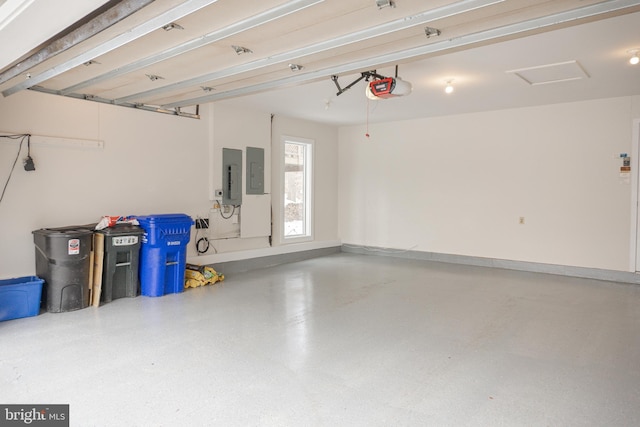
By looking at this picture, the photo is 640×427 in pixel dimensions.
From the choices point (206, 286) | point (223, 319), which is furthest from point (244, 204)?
point (223, 319)

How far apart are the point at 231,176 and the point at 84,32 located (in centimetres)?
401

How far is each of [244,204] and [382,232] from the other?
2974 millimetres

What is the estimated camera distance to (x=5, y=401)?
8.24 feet

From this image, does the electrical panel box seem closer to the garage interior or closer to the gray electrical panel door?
the garage interior

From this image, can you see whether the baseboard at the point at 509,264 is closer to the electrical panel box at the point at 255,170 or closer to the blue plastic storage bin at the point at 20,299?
the electrical panel box at the point at 255,170

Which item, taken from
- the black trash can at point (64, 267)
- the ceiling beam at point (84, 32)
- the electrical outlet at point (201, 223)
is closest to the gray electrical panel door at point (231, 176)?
the electrical outlet at point (201, 223)

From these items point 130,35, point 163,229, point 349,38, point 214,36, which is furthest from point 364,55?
point 163,229

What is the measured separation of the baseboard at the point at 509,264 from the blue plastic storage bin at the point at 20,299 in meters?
5.78

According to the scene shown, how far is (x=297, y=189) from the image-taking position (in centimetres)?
816

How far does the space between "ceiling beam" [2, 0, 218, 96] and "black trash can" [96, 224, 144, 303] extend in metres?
1.72

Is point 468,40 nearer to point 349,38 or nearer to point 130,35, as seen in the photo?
point 349,38

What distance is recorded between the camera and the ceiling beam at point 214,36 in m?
2.39

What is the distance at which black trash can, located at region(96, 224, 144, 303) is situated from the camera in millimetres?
4668

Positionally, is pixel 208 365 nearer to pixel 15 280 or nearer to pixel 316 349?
pixel 316 349
